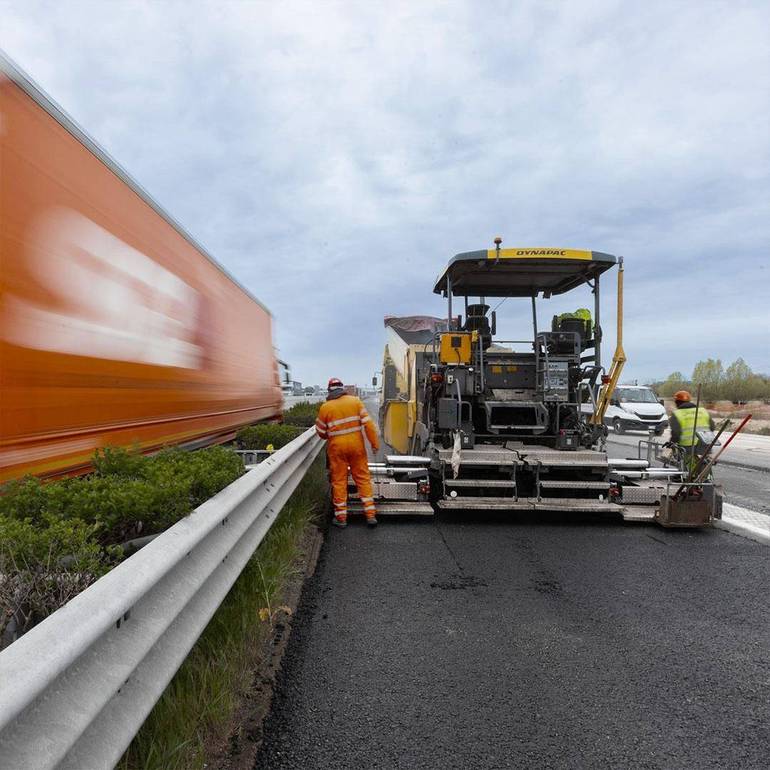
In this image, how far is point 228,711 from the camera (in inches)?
93.5

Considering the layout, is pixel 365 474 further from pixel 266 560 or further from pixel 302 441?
pixel 266 560

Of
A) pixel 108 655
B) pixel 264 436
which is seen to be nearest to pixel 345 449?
pixel 264 436

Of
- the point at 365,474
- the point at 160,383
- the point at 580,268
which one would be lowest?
the point at 365,474

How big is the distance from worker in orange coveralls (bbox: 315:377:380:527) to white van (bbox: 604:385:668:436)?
1547 centimetres

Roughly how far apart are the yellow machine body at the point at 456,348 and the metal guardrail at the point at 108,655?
515 centimetres

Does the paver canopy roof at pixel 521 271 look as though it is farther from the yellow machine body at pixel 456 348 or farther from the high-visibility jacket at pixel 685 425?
the high-visibility jacket at pixel 685 425

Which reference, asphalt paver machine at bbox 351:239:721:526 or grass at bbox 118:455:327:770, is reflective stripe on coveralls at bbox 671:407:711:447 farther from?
grass at bbox 118:455:327:770

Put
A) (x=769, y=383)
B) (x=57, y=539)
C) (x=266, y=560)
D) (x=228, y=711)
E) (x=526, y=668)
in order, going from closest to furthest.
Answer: (x=57, y=539), (x=228, y=711), (x=526, y=668), (x=266, y=560), (x=769, y=383)

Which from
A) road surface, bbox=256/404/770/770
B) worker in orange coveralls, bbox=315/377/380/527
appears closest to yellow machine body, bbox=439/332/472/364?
worker in orange coveralls, bbox=315/377/380/527

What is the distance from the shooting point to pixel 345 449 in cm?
648

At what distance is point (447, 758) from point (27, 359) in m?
2.91

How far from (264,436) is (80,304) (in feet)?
15.7

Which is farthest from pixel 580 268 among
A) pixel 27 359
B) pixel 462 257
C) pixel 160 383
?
pixel 27 359

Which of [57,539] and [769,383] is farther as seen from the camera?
[769,383]
